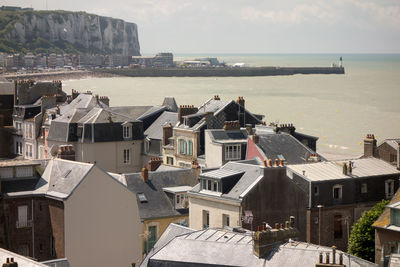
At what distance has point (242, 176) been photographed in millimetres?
32812

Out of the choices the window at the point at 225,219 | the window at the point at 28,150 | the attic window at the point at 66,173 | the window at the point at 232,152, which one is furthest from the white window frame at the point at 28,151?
the window at the point at 225,219

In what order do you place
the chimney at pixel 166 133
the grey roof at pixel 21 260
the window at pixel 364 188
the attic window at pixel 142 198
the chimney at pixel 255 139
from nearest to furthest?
the grey roof at pixel 21 260 → the window at pixel 364 188 → the attic window at pixel 142 198 → the chimney at pixel 255 139 → the chimney at pixel 166 133

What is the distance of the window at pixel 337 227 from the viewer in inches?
1336

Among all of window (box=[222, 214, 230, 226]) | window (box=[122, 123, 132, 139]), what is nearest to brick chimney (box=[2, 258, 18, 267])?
window (box=[222, 214, 230, 226])

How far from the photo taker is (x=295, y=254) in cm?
2092

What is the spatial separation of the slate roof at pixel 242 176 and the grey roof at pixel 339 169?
182cm

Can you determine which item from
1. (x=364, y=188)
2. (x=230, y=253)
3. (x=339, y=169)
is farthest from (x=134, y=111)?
(x=230, y=253)

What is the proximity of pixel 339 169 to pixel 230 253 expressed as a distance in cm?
1539

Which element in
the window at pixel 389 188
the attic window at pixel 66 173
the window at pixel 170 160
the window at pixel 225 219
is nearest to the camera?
the attic window at pixel 66 173

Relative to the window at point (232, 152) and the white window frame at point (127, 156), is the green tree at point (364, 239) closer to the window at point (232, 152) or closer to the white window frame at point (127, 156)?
the window at point (232, 152)

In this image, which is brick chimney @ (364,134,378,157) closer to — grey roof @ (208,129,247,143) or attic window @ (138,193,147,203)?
grey roof @ (208,129,247,143)

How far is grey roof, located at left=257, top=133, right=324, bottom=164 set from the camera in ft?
131

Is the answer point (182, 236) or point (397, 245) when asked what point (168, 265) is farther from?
point (397, 245)

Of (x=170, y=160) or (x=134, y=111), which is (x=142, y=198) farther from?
(x=134, y=111)
